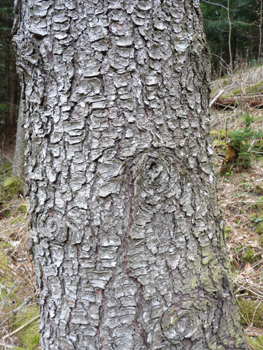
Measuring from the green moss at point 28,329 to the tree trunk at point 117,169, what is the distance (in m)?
0.86

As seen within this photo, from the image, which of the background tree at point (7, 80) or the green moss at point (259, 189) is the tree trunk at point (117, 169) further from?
the background tree at point (7, 80)

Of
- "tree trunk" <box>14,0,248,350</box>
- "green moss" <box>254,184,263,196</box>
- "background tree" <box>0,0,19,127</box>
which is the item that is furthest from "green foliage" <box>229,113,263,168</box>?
"background tree" <box>0,0,19,127</box>

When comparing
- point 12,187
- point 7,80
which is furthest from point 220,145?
point 7,80

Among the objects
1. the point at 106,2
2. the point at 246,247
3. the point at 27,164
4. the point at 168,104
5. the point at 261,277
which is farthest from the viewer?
the point at 246,247

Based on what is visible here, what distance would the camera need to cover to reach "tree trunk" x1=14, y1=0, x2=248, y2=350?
2.93ft

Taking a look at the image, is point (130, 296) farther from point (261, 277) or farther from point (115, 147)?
point (261, 277)

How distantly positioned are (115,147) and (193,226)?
50cm

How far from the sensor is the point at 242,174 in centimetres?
358

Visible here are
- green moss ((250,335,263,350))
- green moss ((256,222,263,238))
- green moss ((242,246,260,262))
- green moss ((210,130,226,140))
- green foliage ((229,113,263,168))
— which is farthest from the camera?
green moss ((210,130,226,140))

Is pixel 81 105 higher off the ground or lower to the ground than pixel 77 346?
higher

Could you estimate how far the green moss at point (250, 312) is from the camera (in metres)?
1.69

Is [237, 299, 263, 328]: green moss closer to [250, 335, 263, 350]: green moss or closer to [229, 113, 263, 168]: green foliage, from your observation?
[250, 335, 263, 350]: green moss

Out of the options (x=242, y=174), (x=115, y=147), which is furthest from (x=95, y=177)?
(x=242, y=174)

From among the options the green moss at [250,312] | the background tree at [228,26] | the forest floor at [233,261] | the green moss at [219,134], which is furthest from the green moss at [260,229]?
the background tree at [228,26]
